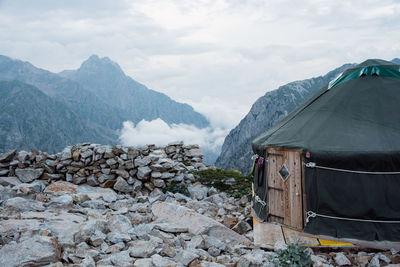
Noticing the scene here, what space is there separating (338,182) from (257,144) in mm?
2171

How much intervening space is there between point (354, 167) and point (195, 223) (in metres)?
3.20

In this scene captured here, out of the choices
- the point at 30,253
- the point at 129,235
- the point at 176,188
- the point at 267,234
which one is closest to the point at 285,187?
the point at 267,234

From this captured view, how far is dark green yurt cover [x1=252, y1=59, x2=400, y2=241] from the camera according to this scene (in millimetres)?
5816

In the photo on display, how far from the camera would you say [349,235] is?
5957 millimetres

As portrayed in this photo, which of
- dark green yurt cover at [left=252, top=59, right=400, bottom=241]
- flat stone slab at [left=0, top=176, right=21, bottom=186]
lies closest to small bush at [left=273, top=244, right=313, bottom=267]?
dark green yurt cover at [left=252, top=59, right=400, bottom=241]

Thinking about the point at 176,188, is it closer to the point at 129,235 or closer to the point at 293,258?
the point at 129,235

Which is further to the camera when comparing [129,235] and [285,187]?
[285,187]

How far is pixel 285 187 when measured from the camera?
6.69 metres

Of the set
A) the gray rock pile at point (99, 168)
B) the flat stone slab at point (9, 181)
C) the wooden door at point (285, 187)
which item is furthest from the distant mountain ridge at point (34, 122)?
→ the wooden door at point (285, 187)

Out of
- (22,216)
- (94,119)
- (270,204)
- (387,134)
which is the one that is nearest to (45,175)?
(22,216)

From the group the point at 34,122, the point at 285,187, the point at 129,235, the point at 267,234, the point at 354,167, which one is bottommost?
the point at 267,234

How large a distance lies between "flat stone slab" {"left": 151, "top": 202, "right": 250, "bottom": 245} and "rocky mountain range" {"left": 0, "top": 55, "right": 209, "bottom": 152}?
71689 millimetres

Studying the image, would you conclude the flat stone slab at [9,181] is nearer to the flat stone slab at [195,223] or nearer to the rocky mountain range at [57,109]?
the flat stone slab at [195,223]

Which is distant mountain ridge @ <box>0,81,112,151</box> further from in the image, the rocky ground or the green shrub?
the rocky ground
